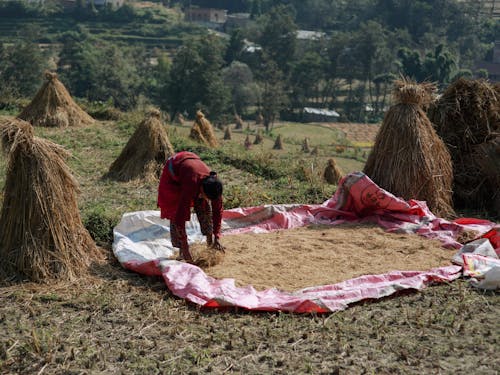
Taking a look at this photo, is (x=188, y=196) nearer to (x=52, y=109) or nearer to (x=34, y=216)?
(x=34, y=216)

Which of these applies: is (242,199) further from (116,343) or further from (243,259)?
(116,343)

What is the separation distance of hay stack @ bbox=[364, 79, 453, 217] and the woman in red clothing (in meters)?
2.42

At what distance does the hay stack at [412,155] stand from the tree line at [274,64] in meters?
23.3

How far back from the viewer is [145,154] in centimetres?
854

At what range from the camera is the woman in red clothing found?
5.01 m

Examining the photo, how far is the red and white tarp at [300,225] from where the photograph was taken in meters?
4.72

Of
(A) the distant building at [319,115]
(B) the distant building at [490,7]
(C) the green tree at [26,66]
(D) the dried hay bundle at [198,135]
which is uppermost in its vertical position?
(B) the distant building at [490,7]

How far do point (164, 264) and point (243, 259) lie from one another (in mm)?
736

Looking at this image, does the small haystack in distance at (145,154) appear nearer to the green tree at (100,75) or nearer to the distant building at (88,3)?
the green tree at (100,75)

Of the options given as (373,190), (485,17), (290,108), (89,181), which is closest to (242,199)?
(373,190)

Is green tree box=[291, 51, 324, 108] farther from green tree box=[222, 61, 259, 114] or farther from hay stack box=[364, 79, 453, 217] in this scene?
hay stack box=[364, 79, 453, 217]

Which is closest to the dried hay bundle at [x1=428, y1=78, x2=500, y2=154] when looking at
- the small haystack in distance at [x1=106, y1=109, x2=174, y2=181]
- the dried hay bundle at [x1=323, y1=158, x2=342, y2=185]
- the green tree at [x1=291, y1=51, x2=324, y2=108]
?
the small haystack in distance at [x1=106, y1=109, x2=174, y2=181]

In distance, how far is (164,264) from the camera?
5.11 meters

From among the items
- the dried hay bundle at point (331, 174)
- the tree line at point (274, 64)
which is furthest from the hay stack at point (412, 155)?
the tree line at point (274, 64)
